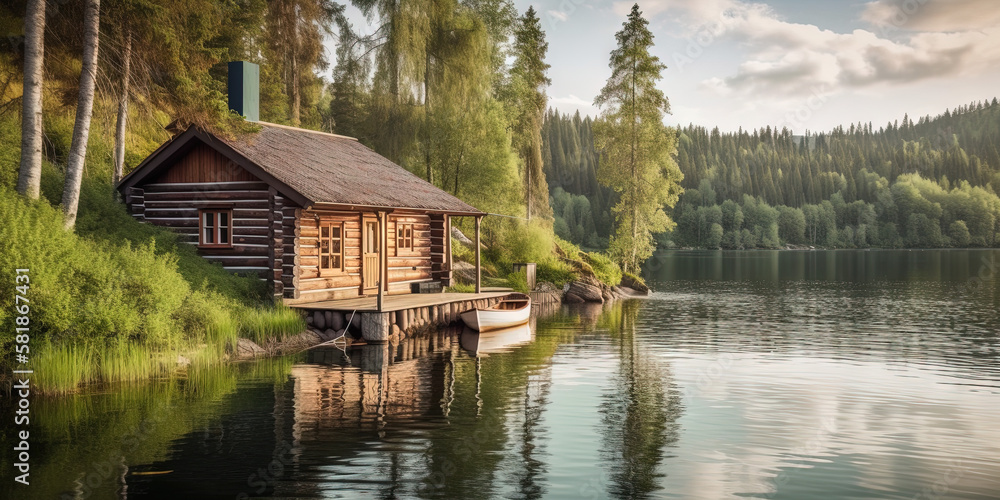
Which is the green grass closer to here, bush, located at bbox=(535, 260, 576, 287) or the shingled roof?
the shingled roof

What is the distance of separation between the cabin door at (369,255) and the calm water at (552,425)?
4829 millimetres

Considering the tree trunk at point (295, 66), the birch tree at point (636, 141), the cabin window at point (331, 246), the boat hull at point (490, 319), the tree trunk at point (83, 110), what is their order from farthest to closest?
the birch tree at point (636, 141) < the tree trunk at point (295, 66) < the boat hull at point (490, 319) < the cabin window at point (331, 246) < the tree trunk at point (83, 110)

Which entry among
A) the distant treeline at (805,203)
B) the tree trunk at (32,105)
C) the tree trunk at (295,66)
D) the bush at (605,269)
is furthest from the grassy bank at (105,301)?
the distant treeline at (805,203)

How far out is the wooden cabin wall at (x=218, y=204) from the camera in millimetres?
25641

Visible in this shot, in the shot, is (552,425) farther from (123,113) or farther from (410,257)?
(123,113)

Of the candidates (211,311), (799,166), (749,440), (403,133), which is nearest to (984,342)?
(749,440)

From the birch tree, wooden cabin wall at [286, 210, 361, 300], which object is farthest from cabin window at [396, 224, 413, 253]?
the birch tree

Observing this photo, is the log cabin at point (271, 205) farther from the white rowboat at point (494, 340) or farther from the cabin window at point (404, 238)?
the white rowboat at point (494, 340)

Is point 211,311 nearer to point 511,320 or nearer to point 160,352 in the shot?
point 160,352

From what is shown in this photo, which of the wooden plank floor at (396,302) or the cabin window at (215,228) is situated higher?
the cabin window at (215,228)

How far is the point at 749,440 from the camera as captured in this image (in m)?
13.5

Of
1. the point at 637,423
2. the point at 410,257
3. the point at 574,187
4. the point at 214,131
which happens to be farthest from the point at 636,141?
the point at 574,187

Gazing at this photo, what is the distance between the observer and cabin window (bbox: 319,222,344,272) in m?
27.3

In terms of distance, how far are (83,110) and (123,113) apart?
180 inches
